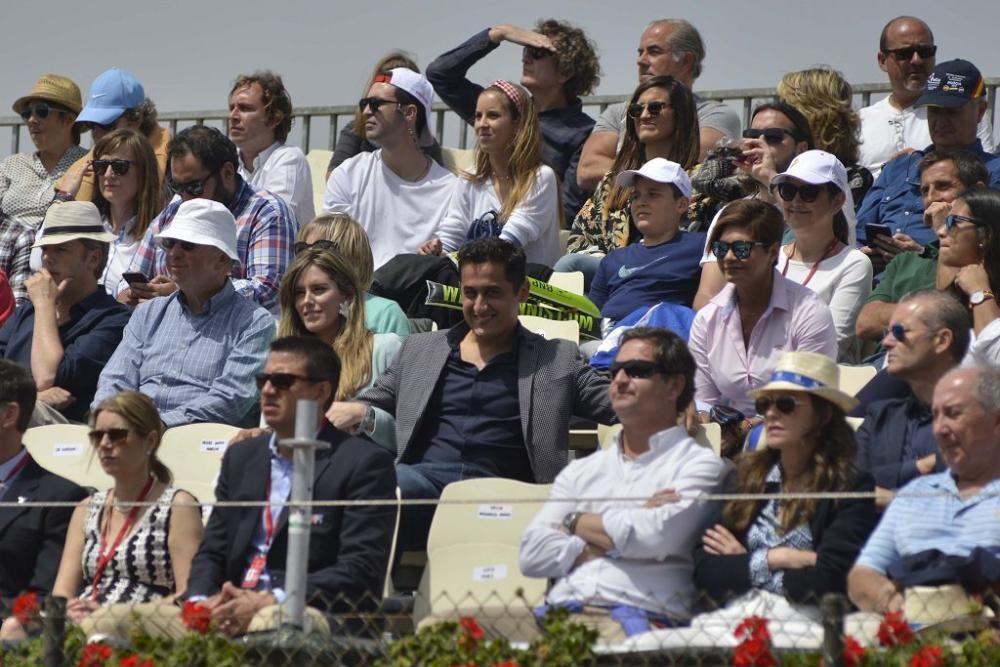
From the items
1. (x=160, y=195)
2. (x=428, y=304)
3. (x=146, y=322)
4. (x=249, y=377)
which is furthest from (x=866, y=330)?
(x=160, y=195)

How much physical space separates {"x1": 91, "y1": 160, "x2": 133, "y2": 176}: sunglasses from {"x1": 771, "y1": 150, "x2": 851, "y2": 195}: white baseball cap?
11.4 feet

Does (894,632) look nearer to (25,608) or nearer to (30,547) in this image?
(25,608)

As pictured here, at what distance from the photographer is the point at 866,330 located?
7.82 meters

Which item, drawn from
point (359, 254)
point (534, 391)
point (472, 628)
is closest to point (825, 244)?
point (534, 391)

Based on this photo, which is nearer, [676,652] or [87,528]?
[676,652]

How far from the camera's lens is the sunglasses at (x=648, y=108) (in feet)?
30.1

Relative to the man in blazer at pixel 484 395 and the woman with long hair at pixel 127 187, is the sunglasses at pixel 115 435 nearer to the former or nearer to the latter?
the man in blazer at pixel 484 395

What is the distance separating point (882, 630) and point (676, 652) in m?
0.53

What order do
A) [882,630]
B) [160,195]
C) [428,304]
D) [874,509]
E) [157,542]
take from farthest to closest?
[160,195]
[428,304]
[157,542]
[874,509]
[882,630]

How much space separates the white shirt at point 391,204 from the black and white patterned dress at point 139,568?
3.60 meters

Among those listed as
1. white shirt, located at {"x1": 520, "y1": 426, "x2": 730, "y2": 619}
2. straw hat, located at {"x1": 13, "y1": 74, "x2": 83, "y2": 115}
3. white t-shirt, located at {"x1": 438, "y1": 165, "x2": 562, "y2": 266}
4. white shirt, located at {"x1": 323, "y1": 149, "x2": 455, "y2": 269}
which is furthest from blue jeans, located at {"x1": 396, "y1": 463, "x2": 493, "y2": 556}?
straw hat, located at {"x1": 13, "y1": 74, "x2": 83, "y2": 115}

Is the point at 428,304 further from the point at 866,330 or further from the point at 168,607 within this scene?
the point at 168,607

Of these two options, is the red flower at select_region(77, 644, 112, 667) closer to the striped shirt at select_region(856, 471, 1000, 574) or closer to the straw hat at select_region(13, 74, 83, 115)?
the striped shirt at select_region(856, 471, 1000, 574)

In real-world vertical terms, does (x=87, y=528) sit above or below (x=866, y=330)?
below
